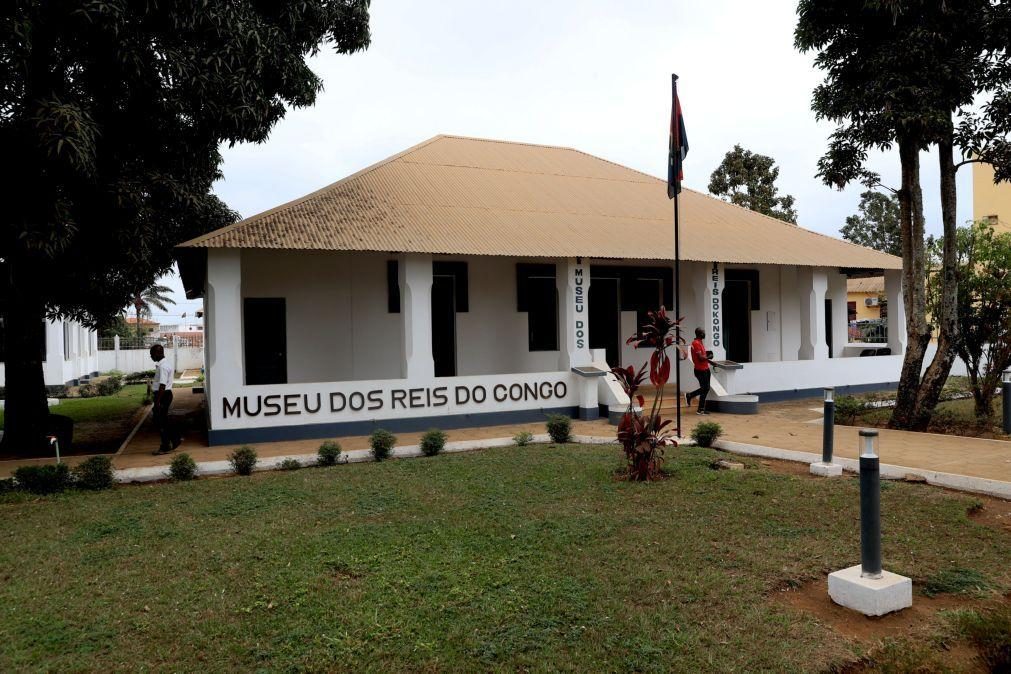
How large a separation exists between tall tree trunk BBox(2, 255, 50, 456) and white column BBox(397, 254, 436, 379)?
599 cm

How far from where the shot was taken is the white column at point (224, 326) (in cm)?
1116

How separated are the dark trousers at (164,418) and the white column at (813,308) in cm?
1382

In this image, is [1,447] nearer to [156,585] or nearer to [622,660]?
[156,585]

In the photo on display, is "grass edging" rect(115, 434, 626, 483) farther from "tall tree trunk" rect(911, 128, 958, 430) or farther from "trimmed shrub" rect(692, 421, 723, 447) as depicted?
"tall tree trunk" rect(911, 128, 958, 430)

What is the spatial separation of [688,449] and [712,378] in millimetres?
4699

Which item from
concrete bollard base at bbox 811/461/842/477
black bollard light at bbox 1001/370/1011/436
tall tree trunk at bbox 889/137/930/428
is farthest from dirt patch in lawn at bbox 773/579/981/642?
tall tree trunk at bbox 889/137/930/428

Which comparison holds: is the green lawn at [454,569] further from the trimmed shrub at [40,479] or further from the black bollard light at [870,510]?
the black bollard light at [870,510]

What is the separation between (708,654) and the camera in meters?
3.88

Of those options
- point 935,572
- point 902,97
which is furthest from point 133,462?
point 902,97

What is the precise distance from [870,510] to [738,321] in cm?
1442

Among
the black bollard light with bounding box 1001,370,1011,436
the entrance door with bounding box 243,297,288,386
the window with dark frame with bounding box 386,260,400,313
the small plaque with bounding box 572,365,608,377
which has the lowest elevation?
the black bollard light with bounding box 1001,370,1011,436

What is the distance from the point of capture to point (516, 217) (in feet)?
47.3

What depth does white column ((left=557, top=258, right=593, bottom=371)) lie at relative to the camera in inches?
538

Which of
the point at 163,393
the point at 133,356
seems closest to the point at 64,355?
the point at 133,356
